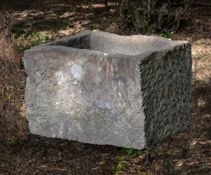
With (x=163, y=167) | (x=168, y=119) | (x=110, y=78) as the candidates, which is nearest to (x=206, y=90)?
(x=163, y=167)

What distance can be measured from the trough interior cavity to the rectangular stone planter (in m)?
0.01

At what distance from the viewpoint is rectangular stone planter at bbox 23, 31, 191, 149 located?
4273mm

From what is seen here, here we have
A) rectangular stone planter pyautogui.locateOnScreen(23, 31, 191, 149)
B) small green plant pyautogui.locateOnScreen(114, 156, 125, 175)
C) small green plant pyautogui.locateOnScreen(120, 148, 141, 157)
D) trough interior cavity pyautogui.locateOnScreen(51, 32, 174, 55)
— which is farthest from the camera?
small green plant pyautogui.locateOnScreen(120, 148, 141, 157)

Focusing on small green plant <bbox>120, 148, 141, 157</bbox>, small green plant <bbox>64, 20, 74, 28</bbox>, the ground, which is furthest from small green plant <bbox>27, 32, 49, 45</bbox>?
small green plant <bbox>120, 148, 141, 157</bbox>

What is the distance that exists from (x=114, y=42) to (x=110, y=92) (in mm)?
852

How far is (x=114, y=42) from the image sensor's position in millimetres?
5094

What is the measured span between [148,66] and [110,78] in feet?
0.96

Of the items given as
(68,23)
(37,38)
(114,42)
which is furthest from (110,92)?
(68,23)

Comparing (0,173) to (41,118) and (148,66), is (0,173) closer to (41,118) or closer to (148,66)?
(41,118)

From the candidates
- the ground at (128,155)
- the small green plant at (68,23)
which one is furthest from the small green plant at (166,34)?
the small green plant at (68,23)

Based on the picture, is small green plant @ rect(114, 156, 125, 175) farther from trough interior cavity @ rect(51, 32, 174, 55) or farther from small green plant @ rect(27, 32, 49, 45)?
small green plant @ rect(27, 32, 49, 45)

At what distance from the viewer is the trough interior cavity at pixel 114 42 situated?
4887mm

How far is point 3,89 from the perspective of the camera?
5.72 m

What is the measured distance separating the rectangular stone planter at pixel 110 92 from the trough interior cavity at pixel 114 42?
0.01 meters
